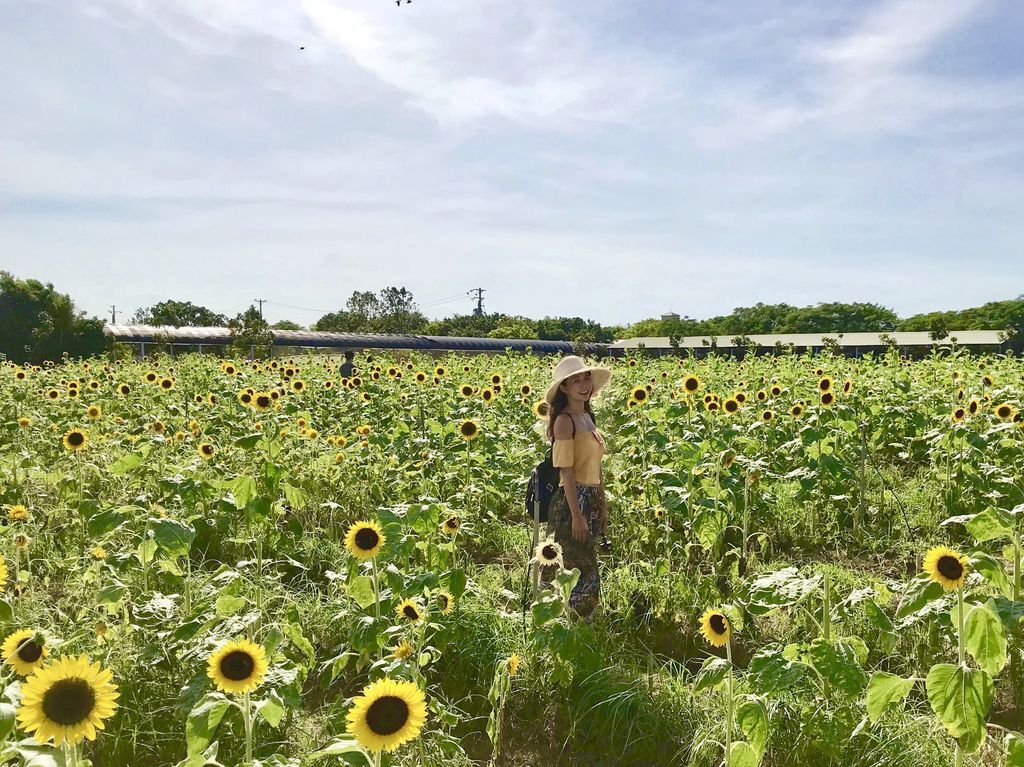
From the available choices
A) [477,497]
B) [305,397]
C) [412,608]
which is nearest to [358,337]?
[305,397]

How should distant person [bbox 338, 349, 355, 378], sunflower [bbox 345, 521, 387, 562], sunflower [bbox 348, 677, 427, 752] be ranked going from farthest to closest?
distant person [bbox 338, 349, 355, 378]
sunflower [bbox 345, 521, 387, 562]
sunflower [bbox 348, 677, 427, 752]

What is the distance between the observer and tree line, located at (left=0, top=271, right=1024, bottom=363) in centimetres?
3100

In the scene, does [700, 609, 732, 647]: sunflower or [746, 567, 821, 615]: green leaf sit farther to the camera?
[746, 567, 821, 615]: green leaf

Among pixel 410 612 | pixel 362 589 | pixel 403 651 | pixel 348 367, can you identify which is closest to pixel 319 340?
pixel 348 367

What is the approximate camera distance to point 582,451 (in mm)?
3973

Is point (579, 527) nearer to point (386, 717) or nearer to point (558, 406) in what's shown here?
point (558, 406)

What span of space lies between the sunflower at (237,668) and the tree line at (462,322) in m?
27.7

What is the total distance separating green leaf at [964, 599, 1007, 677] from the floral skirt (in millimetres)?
2029

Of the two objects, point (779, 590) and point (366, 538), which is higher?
point (366, 538)

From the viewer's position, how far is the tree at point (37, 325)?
30.5 meters

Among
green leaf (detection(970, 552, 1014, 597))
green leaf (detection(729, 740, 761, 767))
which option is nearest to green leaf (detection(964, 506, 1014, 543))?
green leaf (detection(970, 552, 1014, 597))

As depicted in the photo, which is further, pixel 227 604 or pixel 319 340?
pixel 319 340

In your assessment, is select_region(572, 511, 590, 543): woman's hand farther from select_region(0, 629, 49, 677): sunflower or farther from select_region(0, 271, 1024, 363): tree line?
select_region(0, 271, 1024, 363): tree line

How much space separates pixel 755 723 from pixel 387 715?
1.13m
